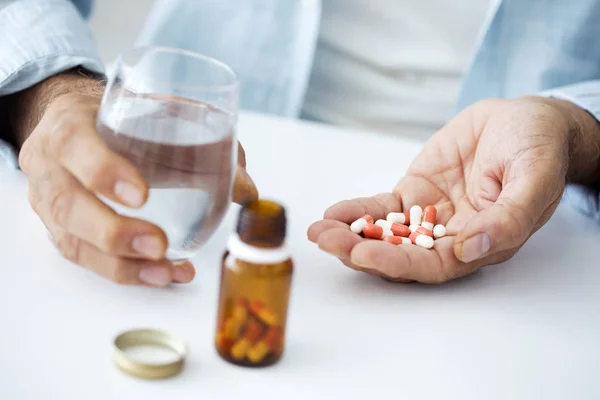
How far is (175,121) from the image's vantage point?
2.29 ft

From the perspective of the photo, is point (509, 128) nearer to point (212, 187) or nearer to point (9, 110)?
point (212, 187)

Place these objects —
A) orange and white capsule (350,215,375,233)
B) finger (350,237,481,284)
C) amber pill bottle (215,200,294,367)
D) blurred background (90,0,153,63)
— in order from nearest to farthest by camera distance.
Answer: amber pill bottle (215,200,294,367) < finger (350,237,481,284) < orange and white capsule (350,215,375,233) < blurred background (90,0,153,63)

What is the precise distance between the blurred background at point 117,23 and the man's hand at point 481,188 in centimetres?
156

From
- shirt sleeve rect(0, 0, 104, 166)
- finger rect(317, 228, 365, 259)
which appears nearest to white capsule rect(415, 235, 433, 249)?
finger rect(317, 228, 365, 259)

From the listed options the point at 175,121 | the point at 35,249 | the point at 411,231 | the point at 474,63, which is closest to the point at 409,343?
the point at 411,231

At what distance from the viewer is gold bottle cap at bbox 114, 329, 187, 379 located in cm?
67

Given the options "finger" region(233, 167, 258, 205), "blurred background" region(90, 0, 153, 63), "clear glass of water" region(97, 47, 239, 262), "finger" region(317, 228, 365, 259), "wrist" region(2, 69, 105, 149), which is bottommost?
"blurred background" region(90, 0, 153, 63)

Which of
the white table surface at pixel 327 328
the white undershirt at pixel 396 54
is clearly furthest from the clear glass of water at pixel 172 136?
the white undershirt at pixel 396 54

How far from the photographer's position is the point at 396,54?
171 centimetres

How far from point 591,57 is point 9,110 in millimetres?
1247

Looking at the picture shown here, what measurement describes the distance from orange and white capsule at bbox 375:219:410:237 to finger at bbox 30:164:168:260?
0.39 meters

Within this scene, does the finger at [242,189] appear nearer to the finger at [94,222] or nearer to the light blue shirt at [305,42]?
the finger at [94,222]

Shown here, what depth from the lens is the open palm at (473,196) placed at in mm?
898

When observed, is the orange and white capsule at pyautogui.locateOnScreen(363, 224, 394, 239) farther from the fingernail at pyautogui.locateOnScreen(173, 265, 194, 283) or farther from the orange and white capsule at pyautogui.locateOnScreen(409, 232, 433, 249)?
the fingernail at pyautogui.locateOnScreen(173, 265, 194, 283)
